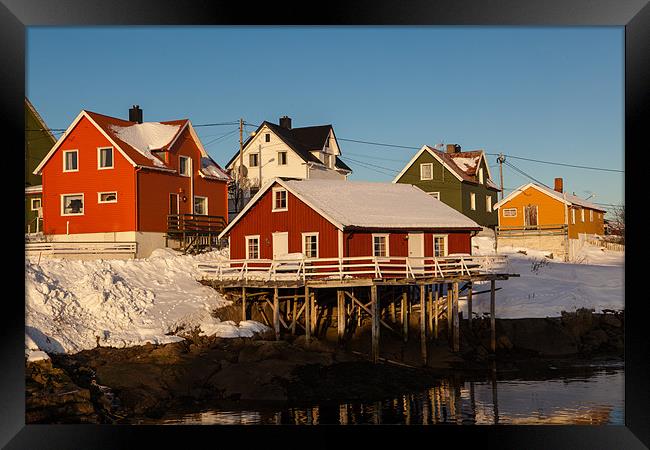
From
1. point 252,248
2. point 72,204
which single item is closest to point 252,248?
point 252,248

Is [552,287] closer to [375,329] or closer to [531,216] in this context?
[531,216]

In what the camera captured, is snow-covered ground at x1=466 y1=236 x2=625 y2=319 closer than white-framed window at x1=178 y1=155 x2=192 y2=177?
Yes

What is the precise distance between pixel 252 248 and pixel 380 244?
15.8ft

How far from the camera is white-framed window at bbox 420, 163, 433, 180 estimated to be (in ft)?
150

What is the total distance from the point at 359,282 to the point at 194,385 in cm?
654

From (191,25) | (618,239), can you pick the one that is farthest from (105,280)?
(618,239)

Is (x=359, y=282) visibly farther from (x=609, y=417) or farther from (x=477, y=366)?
(x=609, y=417)

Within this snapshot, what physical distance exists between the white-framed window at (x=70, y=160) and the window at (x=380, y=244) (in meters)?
14.0

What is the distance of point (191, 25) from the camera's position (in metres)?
→ 13.4

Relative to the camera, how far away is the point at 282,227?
93.8ft

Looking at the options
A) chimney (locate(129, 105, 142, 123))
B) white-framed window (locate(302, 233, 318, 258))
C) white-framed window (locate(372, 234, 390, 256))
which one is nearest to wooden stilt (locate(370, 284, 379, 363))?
white-framed window (locate(372, 234, 390, 256))

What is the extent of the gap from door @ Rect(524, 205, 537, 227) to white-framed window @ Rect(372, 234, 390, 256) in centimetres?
1959

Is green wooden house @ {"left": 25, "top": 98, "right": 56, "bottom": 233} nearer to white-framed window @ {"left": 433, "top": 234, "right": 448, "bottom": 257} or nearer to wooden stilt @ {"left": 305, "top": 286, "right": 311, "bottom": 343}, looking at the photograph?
wooden stilt @ {"left": 305, "top": 286, "right": 311, "bottom": 343}

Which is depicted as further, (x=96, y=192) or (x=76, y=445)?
(x=96, y=192)
